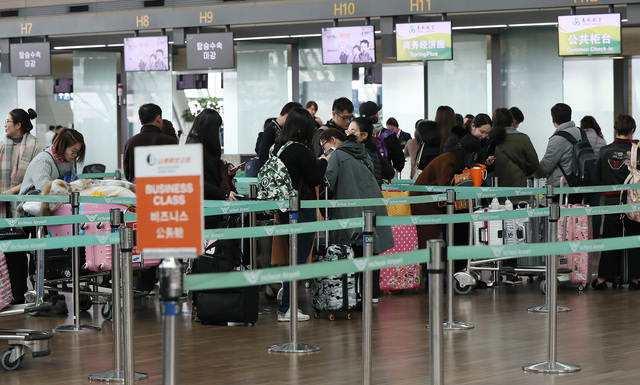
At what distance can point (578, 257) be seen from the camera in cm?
902

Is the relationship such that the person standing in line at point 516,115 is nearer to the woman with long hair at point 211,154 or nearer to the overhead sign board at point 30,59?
the woman with long hair at point 211,154

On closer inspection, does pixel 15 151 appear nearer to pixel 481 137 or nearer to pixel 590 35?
pixel 481 137

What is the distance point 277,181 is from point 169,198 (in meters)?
3.82

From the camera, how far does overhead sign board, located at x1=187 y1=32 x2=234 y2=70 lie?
1562 cm

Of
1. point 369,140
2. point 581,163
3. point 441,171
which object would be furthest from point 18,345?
point 581,163

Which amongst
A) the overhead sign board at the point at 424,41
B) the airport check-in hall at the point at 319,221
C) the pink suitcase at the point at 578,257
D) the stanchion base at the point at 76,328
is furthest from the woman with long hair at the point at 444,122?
the overhead sign board at the point at 424,41

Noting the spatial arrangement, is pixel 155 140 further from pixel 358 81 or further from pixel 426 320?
pixel 358 81

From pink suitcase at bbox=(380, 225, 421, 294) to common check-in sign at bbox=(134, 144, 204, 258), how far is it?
5.48 meters

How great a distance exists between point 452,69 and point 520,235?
8.47 m

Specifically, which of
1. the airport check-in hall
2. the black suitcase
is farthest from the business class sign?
the black suitcase

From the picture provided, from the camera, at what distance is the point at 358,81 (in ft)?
87.4

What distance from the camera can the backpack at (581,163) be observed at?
32.3 ft

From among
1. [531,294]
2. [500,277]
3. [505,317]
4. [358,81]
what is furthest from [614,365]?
[358,81]

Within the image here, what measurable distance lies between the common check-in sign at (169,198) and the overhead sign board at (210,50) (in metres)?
12.3
